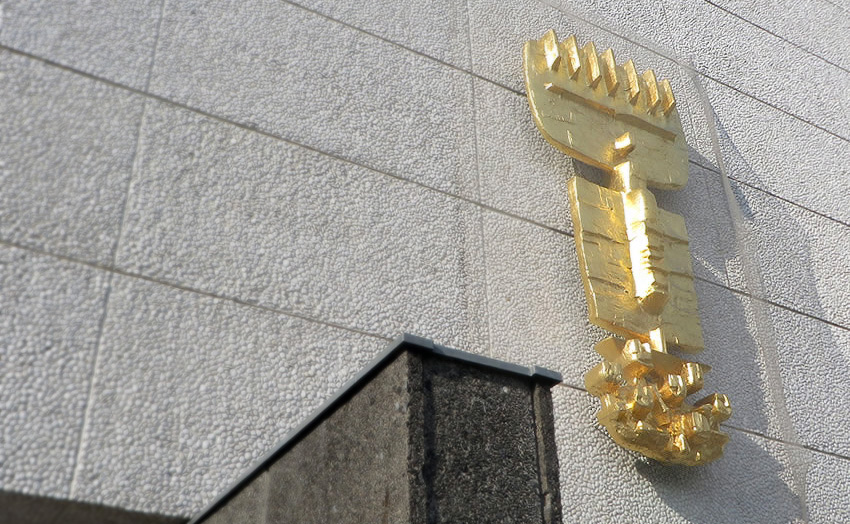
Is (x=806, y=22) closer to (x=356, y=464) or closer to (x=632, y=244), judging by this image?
(x=632, y=244)

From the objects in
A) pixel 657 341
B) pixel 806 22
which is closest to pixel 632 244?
pixel 657 341

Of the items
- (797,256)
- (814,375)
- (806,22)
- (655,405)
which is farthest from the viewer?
(806,22)

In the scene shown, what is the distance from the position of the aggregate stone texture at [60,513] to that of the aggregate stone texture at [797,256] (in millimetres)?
2346

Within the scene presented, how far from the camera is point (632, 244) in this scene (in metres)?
2.99

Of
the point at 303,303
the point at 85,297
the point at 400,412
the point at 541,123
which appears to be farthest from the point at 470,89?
the point at 400,412

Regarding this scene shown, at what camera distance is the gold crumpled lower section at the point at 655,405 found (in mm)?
2639

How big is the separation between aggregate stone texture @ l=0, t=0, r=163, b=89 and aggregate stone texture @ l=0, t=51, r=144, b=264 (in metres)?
0.05

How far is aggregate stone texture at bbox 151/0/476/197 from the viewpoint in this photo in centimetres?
263

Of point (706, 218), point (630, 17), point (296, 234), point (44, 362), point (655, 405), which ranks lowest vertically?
point (44, 362)

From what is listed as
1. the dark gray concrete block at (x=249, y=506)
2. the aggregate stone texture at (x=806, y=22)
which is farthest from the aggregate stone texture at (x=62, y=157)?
the aggregate stone texture at (x=806, y=22)

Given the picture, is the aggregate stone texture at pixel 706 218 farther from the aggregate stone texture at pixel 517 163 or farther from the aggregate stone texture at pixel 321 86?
the aggregate stone texture at pixel 321 86

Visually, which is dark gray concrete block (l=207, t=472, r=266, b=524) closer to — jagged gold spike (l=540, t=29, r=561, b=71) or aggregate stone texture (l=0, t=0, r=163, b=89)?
aggregate stone texture (l=0, t=0, r=163, b=89)

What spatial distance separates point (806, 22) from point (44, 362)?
4.08m

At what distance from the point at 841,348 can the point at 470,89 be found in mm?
1744
